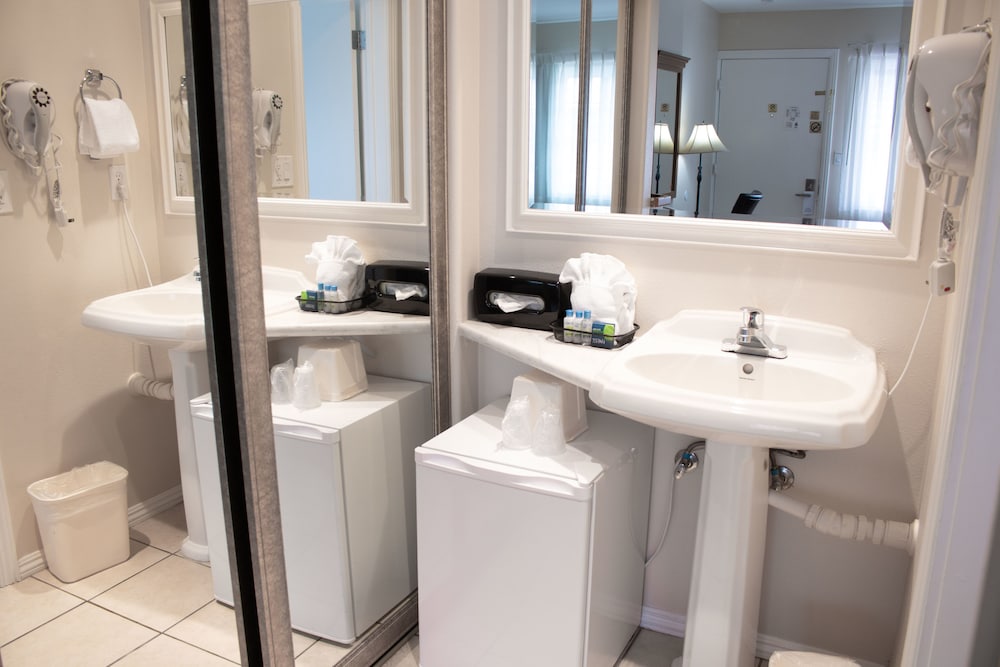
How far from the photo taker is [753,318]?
1792mm

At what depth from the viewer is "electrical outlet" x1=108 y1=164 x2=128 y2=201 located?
1.36 meters

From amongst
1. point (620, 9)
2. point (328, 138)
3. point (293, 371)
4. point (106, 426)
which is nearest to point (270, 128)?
point (328, 138)

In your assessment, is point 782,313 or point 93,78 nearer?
point 93,78

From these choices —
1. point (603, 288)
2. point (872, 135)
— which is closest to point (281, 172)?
point (603, 288)

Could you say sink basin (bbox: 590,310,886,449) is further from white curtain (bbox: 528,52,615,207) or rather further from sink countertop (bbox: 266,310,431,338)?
sink countertop (bbox: 266,310,431,338)

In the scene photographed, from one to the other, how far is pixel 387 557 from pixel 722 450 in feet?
3.13

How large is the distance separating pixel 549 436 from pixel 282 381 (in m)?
0.63

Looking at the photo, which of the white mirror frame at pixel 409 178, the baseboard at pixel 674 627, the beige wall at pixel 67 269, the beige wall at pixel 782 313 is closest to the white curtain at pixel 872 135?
the beige wall at pixel 782 313

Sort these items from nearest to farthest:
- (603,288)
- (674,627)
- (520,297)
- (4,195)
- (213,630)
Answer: (4,195) → (213,630) → (603,288) → (520,297) → (674,627)

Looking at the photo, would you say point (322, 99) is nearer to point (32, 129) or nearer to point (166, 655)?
point (32, 129)

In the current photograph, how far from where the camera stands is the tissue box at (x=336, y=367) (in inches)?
72.2

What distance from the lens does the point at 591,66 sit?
2.14 meters

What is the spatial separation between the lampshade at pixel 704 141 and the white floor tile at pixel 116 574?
5.09ft

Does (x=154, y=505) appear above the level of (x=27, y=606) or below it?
above
